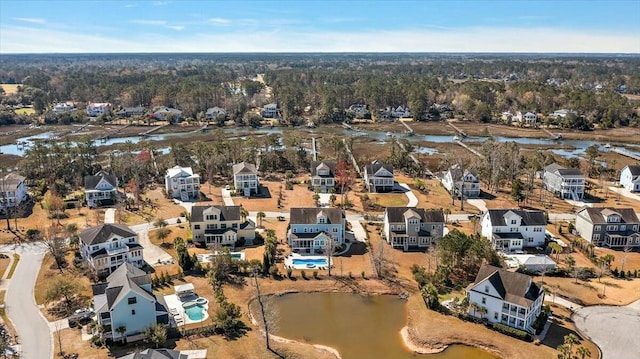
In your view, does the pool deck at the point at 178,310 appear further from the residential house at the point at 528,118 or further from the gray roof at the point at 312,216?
the residential house at the point at 528,118

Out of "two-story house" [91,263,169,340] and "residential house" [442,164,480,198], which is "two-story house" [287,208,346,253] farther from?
"residential house" [442,164,480,198]

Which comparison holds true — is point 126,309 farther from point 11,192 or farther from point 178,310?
point 11,192

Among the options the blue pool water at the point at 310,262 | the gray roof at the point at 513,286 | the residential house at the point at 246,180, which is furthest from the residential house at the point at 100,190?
the gray roof at the point at 513,286

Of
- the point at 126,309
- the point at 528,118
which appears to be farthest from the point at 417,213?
the point at 528,118

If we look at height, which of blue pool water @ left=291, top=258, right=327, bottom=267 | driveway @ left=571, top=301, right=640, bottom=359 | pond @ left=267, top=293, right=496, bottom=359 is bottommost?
pond @ left=267, top=293, right=496, bottom=359

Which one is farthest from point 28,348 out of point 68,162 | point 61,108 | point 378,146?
point 61,108

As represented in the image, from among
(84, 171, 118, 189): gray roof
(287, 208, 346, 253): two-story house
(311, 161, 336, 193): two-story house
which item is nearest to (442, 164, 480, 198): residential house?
(311, 161, 336, 193): two-story house
